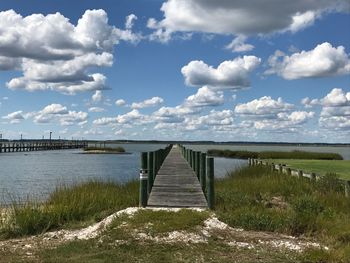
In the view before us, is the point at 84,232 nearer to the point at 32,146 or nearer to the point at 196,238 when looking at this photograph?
the point at 196,238

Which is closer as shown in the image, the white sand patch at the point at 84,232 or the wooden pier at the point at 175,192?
the white sand patch at the point at 84,232

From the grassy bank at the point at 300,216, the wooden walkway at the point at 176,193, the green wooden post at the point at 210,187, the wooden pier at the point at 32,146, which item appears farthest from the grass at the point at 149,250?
the wooden pier at the point at 32,146

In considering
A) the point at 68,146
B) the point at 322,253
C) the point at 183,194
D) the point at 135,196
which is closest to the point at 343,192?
the point at 183,194

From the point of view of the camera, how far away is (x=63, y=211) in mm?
11617

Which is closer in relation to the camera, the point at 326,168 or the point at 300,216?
the point at 300,216

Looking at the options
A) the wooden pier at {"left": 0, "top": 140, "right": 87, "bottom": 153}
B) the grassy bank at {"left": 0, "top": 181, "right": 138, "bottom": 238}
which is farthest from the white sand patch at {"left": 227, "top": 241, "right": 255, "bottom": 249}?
the wooden pier at {"left": 0, "top": 140, "right": 87, "bottom": 153}

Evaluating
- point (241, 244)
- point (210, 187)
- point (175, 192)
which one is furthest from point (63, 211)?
point (175, 192)

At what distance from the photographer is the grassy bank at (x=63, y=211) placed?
10672mm

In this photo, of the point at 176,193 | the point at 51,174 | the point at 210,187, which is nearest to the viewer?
the point at 210,187

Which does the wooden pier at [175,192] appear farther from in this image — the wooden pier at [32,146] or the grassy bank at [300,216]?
the wooden pier at [32,146]

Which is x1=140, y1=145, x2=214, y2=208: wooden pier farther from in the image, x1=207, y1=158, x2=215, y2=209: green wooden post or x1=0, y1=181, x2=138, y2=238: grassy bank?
x1=0, y1=181, x2=138, y2=238: grassy bank

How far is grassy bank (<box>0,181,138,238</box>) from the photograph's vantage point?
10.7 meters

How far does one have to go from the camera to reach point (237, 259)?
798 centimetres

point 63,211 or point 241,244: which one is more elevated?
point 63,211
